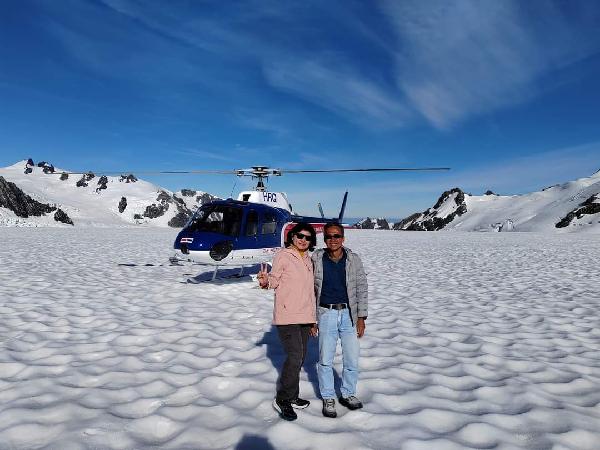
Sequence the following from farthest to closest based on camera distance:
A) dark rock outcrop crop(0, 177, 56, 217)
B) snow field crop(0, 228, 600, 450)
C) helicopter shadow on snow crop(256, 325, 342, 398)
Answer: dark rock outcrop crop(0, 177, 56, 217), helicopter shadow on snow crop(256, 325, 342, 398), snow field crop(0, 228, 600, 450)

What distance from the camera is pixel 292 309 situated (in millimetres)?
4387

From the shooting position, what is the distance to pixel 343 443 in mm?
3836

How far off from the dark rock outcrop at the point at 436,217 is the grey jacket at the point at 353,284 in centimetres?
13387

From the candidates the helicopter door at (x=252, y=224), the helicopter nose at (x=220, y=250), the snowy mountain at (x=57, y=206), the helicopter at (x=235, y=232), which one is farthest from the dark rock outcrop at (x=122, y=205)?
the helicopter nose at (x=220, y=250)

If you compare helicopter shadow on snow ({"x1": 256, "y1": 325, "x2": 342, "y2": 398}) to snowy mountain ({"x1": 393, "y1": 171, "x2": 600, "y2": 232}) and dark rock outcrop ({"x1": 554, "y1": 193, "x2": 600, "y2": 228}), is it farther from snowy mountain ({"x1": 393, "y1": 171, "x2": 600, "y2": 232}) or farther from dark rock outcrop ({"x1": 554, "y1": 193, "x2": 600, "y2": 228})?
dark rock outcrop ({"x1": 554, "y1": 193, "x2": 600, "y2": 228})

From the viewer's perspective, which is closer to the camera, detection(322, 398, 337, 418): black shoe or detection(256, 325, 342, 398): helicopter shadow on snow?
detection(322, 398, 337, 418): black shoe

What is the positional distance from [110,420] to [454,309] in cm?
823

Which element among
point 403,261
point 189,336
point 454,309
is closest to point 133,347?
point 189,336

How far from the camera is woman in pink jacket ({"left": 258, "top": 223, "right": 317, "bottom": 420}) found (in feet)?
14.3

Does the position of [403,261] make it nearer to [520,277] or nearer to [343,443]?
[520,277]

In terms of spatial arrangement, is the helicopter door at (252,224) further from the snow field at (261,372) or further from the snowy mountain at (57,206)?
the snowy mountain at (57,206)

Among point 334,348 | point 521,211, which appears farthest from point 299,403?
point 521,211

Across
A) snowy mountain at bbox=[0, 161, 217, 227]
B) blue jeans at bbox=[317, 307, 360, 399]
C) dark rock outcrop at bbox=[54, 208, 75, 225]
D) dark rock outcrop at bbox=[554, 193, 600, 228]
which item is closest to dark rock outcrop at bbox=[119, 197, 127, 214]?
snowy mountain at bbox=[0, 161, 217, 227]

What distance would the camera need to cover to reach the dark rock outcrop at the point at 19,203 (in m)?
122
